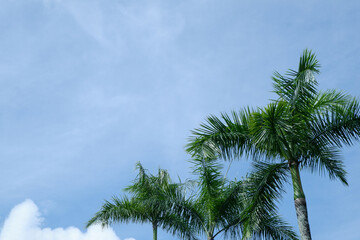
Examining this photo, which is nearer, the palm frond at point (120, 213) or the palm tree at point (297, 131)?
the palm tree at point (297, 131)

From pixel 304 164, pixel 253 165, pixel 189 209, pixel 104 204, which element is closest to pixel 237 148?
pixel 253 165

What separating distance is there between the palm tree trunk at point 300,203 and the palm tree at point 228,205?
596 mm

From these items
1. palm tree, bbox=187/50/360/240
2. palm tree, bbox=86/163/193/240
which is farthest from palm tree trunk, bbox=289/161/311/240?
palm tree, bbox=86/163/193/240

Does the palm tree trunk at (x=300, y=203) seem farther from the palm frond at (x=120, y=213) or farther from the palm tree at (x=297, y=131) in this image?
the palm frond at (x=120, y=213)

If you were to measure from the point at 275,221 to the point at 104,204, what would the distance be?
7466 millimetres

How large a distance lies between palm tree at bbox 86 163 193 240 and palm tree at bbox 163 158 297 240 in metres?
0.65

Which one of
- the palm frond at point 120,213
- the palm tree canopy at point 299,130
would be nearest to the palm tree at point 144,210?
the palm frond at point 120,213

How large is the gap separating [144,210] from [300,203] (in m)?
8.00

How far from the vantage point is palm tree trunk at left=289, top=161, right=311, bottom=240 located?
11438 millimetres

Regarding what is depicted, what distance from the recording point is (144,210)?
1783cm

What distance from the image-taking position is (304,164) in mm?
12516

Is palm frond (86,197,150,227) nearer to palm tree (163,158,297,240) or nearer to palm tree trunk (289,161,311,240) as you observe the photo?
palm tree (163,158,297,240)

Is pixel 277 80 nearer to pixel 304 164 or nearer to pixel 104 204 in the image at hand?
pixel 304 164

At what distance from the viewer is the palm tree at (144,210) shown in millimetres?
17312
